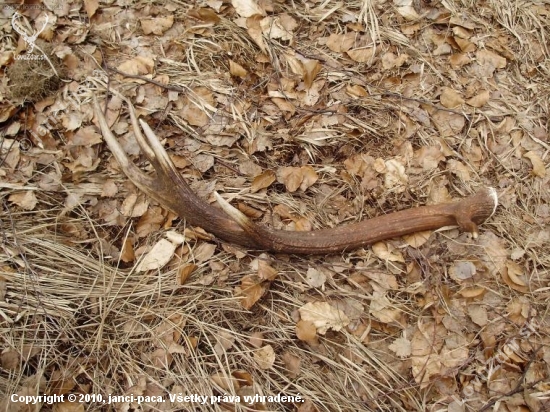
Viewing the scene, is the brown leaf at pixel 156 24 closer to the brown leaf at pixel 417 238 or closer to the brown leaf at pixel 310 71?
the brown leaf at pixel 310 71

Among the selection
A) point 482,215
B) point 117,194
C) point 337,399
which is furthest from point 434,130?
point 117,194

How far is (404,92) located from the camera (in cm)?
284

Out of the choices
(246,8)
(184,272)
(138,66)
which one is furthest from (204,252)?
(246,8)

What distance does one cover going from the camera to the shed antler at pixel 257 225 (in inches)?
87.9

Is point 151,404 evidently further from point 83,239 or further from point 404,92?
point 404,92

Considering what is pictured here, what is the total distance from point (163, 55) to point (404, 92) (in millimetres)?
1663

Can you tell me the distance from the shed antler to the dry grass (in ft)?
0.36

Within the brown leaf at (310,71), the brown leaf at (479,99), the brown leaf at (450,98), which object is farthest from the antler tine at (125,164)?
the brown leaf at (479,99)

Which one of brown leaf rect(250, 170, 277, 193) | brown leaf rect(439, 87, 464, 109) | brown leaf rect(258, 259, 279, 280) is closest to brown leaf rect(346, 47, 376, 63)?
brown leaf rect(439, 87, 464, 109)

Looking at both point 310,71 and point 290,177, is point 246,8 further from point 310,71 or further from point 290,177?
point 290,177

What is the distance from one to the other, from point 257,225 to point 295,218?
1.04ft

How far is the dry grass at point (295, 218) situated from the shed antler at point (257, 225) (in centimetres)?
11

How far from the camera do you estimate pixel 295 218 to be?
8.25ft

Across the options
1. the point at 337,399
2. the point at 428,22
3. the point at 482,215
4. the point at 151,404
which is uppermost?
the point at 428,22
